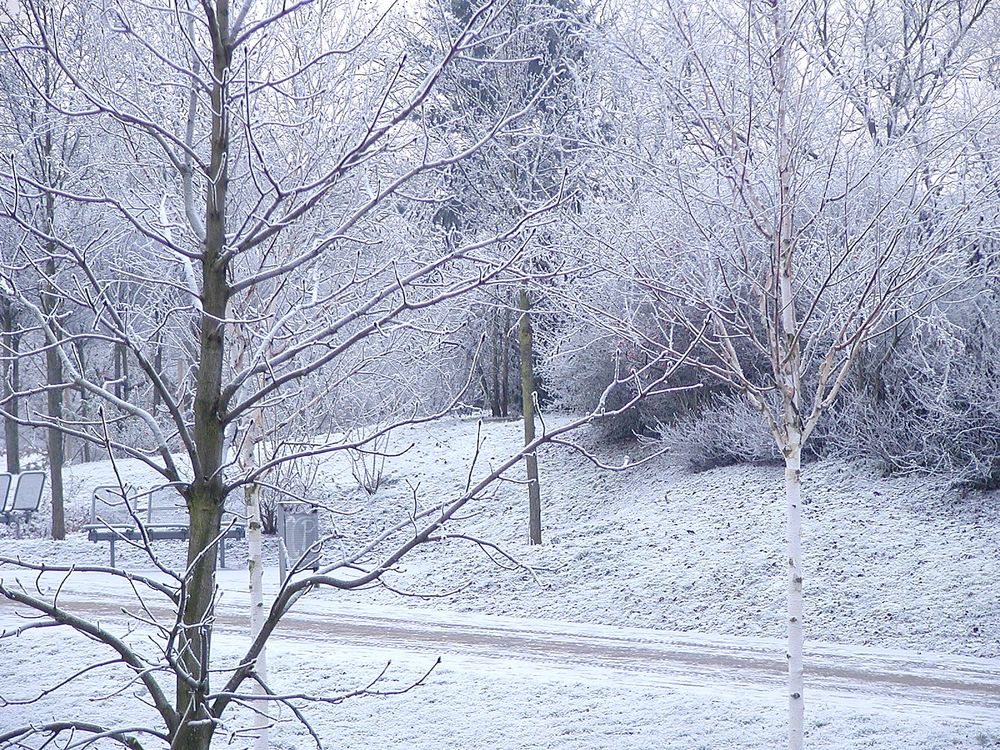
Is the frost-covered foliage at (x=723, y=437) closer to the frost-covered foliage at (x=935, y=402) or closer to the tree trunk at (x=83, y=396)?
the frost-covered foliage at (x=935, y=402)

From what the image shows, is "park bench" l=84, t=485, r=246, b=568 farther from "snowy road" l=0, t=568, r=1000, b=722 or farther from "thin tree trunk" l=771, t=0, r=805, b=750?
"thin tree trunk" l=771, t=0, r=805, b=750

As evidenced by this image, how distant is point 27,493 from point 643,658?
13.3 meters

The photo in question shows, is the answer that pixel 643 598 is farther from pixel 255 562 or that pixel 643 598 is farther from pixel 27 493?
pixel 27 493

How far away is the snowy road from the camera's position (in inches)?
310

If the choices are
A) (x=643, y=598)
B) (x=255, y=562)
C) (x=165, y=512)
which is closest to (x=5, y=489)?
(x=165, y=512)

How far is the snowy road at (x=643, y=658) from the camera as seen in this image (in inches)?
310

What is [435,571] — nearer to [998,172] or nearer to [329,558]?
[329,558]

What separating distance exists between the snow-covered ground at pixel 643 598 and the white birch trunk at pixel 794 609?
1.09 m

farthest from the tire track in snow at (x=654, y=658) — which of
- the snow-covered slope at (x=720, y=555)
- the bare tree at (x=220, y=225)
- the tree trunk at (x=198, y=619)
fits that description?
the tree trunk at (x=198, y=619)

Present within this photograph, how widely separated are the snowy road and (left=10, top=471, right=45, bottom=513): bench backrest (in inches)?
270

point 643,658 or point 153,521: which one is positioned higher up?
Result: point 153,521

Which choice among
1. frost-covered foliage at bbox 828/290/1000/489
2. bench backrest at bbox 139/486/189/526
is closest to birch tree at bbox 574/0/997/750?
frost-covered foliage at bbox 828/290/1000/489

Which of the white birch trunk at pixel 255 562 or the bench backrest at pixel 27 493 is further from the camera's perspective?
the bench backrest at pixel 27 493

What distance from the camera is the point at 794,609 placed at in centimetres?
592
